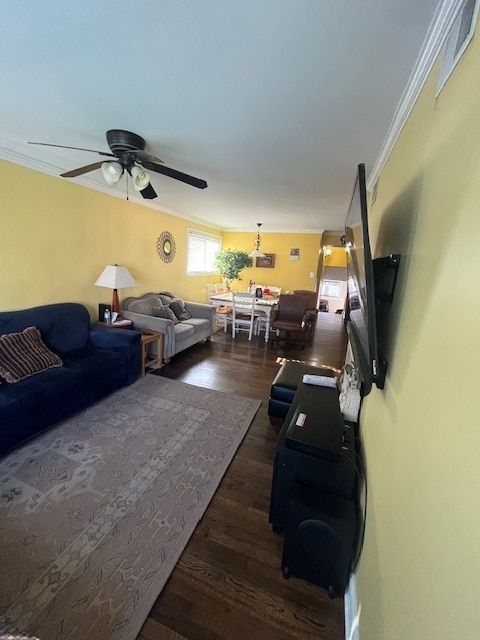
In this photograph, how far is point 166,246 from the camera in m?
4.87

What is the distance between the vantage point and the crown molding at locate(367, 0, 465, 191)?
3.13ft

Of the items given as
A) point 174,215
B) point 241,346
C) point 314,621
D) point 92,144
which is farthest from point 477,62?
point 174,215

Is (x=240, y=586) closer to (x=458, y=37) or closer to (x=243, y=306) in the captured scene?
(x=458, y=37)

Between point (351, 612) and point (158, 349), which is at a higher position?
point (158, 349)

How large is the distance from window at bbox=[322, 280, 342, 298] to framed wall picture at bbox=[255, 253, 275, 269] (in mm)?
4936

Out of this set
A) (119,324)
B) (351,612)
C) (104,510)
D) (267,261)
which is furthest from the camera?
(267,261)

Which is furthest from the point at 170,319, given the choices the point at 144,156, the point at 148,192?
the point at 144,156

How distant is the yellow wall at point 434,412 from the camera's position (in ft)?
1.70

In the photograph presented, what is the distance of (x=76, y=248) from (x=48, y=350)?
1.35m

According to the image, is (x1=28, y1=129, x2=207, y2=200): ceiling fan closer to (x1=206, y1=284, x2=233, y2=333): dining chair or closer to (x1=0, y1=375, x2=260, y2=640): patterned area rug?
(x1=0, y1=375, x2=260, y2=640): patterned area rug

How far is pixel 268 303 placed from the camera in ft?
16.8

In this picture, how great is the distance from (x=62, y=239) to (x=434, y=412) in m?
3.71

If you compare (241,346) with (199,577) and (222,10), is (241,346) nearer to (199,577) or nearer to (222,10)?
(199,577)

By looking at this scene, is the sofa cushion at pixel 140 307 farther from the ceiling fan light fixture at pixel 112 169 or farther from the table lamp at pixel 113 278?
the ceiling fan light fixture at pixel 112 169
